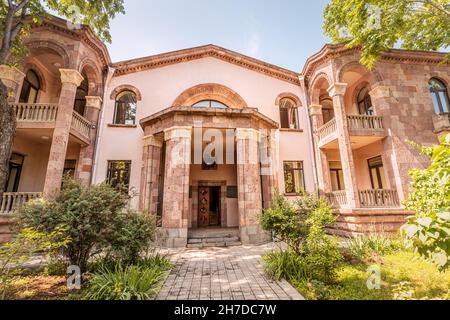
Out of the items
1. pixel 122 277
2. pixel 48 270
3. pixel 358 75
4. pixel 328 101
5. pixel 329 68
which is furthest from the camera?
pixel 328 101

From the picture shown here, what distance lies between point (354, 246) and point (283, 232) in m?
3.20

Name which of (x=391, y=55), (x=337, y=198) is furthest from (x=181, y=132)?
(x=391, y=55)

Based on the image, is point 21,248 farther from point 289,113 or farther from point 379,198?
point 289,113

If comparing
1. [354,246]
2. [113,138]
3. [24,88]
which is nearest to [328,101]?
[354,246]

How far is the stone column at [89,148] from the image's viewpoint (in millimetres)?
9929

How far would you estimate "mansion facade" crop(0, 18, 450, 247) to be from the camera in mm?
8641

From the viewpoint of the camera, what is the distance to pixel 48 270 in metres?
5.11

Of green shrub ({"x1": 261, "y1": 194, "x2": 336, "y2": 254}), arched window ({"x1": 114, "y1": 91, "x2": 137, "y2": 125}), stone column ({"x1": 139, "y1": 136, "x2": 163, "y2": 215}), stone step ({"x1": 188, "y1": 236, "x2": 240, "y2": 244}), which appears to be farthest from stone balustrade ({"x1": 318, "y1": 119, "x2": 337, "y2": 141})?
arched window ({"x1": 114, "y1": 91, "x2": 137, "y2": 125})

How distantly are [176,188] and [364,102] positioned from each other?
12.9 m

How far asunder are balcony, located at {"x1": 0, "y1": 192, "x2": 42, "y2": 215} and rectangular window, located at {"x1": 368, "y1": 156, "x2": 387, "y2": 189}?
56.6ft

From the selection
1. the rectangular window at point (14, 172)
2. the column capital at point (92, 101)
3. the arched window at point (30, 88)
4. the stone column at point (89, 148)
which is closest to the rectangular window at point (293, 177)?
the stone column at point (89, 148)

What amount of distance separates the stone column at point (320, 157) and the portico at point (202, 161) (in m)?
2.66

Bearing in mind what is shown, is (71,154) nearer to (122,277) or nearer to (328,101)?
(122,277)

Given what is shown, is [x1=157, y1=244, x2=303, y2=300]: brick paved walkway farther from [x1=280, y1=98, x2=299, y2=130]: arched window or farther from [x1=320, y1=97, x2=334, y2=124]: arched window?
[x1=320, y1=97, x2=334, y2=124]: arched window
